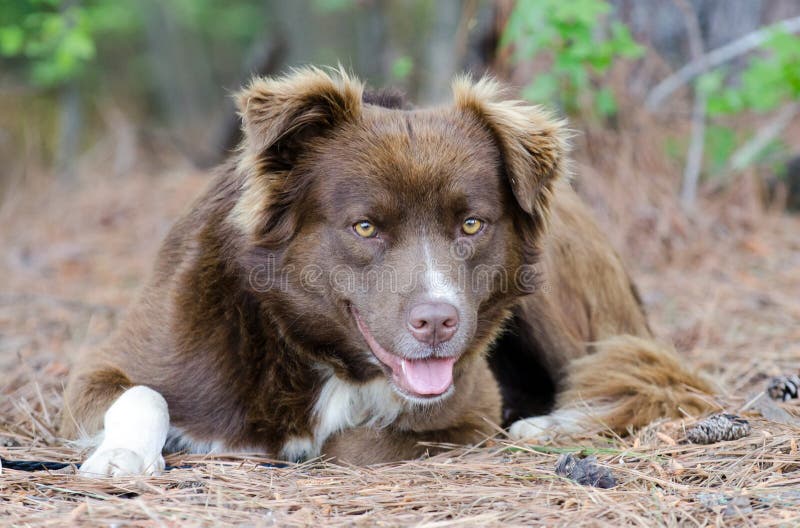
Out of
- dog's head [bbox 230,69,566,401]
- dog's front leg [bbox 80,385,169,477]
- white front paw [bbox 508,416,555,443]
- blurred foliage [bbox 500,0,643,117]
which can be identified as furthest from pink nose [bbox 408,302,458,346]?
blurred foliage [bbox 500,0,643,117]

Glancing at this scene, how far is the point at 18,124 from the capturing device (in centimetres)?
1066

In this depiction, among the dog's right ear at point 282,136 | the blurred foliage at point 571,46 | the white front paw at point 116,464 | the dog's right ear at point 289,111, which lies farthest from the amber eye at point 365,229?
the blurred foliage at point 571,46

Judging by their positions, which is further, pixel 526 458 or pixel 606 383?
pixel 606 383

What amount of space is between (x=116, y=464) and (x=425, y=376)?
1.20 meters

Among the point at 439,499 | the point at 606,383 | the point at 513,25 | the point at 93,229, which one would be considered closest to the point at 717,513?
the point at 439,499

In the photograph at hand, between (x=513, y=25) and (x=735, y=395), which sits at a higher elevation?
(x=513, y=25)

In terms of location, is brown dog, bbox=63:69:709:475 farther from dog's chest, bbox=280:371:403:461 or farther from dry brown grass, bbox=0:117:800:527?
dry brown grass, bbox=0:117:800:527

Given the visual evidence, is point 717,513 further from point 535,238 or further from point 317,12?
point 317,12

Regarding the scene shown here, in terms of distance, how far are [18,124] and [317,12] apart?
283 inches

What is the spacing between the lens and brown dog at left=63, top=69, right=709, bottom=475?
334cm

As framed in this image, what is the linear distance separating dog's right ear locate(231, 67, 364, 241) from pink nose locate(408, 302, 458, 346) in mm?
673

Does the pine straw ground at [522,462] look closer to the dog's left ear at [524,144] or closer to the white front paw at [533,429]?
the white front paw at [533,429]

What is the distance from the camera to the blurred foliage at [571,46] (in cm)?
573

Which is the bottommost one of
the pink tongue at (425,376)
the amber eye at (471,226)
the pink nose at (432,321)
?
the pink tongue at (425,376)
